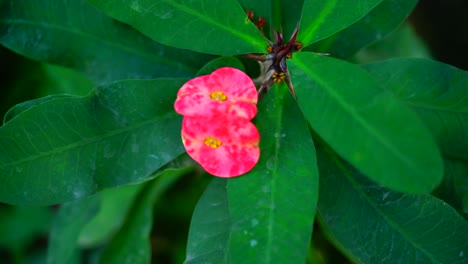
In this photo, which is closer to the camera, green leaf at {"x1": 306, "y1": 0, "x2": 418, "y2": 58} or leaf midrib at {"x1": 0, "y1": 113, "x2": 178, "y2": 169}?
leaf midrib at {"x1": 0, "y1": 113, "x2": 178, "y2": 169}

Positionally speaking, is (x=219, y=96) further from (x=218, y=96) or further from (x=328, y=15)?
(x=328, y=15)

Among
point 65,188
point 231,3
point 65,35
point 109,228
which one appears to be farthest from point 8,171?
point 109,228

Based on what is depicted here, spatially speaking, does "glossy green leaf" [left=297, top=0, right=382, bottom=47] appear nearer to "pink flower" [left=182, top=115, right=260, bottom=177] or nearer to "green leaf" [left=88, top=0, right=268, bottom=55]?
"green leaf" [left=88, top=0, right=268, bottom=55]

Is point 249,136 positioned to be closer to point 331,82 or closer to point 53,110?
point 331,82

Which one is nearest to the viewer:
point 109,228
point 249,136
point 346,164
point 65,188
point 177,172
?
point 249,136

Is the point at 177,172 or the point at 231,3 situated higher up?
the point at 231,3

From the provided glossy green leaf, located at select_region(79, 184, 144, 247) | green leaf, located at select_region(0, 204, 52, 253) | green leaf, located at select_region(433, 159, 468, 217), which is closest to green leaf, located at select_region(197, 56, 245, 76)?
green leaf, located at select_region(433, 159, 468, 217)

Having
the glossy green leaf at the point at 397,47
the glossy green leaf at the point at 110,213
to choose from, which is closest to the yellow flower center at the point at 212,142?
the glossy green leaf at the point at 110,213
